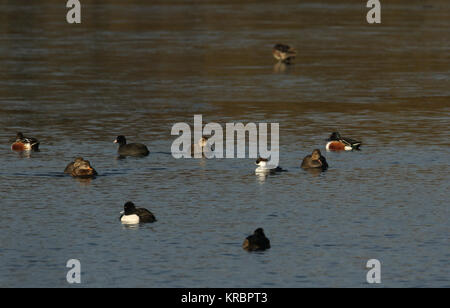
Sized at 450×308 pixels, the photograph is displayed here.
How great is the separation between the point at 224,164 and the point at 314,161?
3.63 meters

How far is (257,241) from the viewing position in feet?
86.6

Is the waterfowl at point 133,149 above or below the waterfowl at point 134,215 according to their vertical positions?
above

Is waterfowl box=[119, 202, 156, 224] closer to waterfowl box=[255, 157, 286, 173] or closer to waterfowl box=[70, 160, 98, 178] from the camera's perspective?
waterfowl box=[70, 160, 98, 178]

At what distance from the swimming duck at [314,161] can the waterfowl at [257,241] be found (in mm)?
10258

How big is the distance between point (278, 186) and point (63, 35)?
58630 millimetres

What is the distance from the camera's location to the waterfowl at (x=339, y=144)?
133 ft

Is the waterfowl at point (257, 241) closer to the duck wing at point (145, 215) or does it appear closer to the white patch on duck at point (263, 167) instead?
the duck wing at point (145, 215)

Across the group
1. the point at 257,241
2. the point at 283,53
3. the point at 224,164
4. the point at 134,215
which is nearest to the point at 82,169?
the point at 224,164

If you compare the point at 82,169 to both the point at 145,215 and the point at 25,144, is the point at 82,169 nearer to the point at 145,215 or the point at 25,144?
the point at 25,144

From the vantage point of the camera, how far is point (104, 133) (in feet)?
148

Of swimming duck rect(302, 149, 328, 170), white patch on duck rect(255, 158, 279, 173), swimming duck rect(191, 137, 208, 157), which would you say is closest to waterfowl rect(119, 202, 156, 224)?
white patch on duck rect(255, 158, 279, 173)

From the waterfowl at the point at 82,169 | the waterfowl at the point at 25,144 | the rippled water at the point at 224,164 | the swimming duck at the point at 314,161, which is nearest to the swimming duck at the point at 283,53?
the rippled water at the point at 224,164

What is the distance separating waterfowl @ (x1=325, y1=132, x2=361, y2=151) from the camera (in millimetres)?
40688

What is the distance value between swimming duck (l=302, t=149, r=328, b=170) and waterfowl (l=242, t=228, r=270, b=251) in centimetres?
1026
